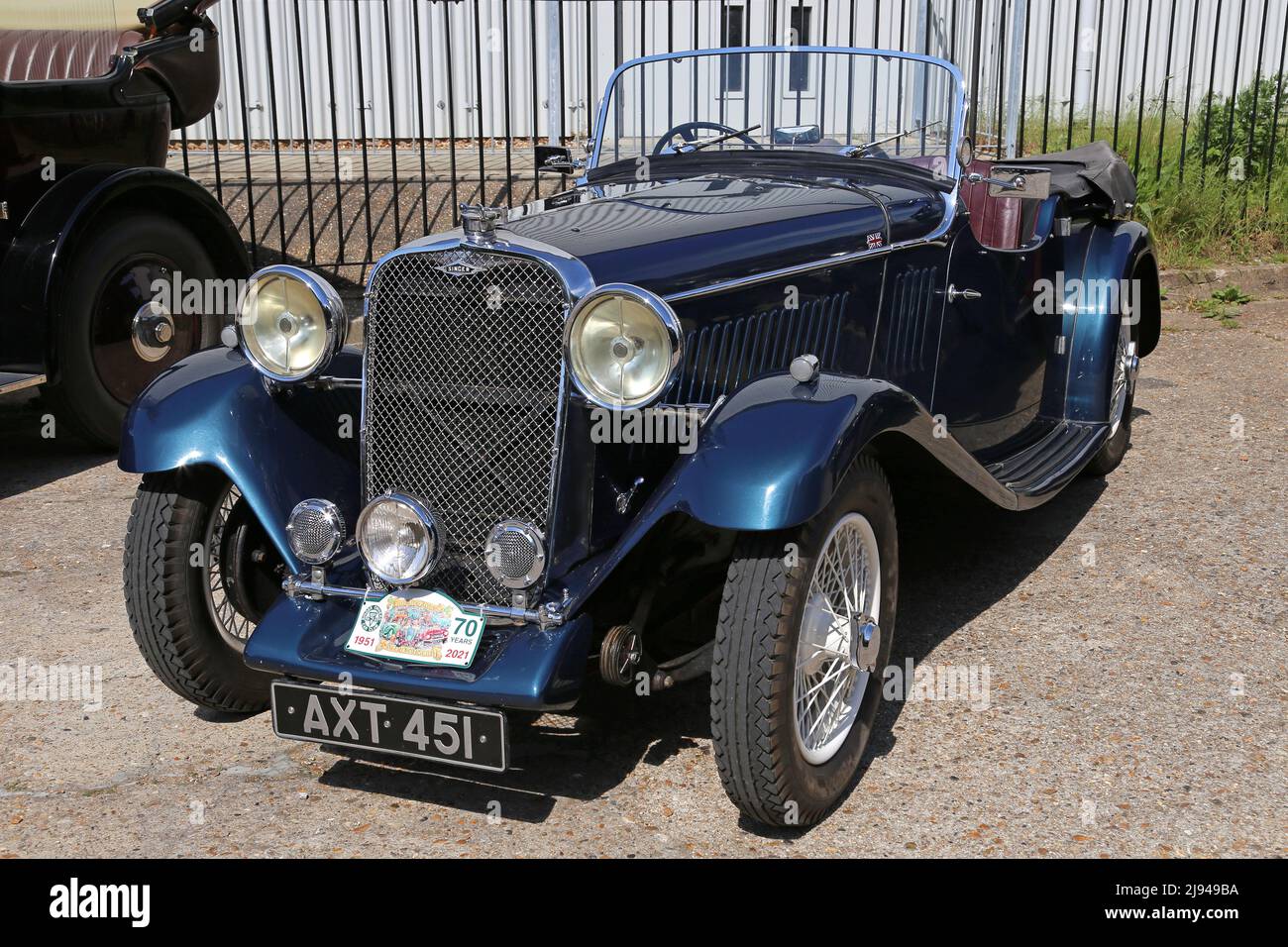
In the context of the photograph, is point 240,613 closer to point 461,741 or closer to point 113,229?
point 461,741

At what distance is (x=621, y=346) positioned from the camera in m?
2.71

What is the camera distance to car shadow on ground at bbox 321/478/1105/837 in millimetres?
2988

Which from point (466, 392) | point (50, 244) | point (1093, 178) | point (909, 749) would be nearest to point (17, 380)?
point (50, 244)

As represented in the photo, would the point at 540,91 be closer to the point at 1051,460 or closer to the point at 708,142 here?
the point at 708,142

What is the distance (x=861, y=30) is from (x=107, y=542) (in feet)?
26.3

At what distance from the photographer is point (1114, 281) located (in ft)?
16.1

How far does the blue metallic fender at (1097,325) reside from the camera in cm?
482

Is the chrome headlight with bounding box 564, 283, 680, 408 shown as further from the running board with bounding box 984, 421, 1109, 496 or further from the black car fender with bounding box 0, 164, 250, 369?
the black car fender with bounding box 0, 164, 250, 369

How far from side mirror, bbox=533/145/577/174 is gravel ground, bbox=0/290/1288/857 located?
176 centimetres

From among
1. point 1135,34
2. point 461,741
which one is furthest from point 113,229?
point 1135,34

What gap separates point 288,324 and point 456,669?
1.01 metres

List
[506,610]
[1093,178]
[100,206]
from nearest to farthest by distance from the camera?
[506,610] < [1093,178] < [100,206]

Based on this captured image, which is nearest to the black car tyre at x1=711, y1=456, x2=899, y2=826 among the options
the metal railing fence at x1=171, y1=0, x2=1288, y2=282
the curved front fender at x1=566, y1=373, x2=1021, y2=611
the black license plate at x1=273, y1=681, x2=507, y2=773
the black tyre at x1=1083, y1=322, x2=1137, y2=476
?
the curved front fender at x1=566, y1=373, x2=1021, y2=611

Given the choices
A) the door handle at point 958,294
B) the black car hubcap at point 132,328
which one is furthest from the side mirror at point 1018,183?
the black car hubcap at point 132,328
